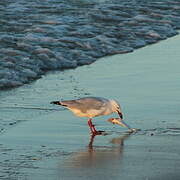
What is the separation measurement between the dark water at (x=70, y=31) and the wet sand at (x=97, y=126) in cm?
66

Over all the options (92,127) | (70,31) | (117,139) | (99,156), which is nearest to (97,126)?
(92,127)

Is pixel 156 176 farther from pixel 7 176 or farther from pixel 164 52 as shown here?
pixel 164 52

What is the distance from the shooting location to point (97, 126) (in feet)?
23.5

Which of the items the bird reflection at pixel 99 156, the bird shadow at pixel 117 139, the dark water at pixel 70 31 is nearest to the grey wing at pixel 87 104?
the bird shadow at pixel 117 139

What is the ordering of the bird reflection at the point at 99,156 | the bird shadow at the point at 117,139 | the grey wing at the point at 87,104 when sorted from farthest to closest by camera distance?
the grey wing at the point at 87,104 → the bird shadow at the point at 117,139 → the bird reflection at the point at 99,156

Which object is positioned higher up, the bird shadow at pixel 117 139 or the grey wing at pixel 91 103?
the grey wing at pixel 91 103

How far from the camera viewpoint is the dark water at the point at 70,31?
1076cm

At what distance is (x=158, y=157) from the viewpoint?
19.2ft

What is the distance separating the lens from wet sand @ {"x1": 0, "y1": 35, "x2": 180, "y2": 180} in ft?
18.1

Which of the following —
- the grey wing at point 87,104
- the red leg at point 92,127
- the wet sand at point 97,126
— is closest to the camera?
the wet sand at point 97,126

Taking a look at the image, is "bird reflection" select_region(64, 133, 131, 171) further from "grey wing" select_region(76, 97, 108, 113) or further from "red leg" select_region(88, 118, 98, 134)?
"grey wing" select_region(76, 97, 108, 113)

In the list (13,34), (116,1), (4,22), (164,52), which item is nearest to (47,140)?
(164,52)

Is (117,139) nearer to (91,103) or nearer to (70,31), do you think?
(91,103)

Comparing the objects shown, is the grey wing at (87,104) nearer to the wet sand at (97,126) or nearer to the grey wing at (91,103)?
the grey wing at (91,103)
